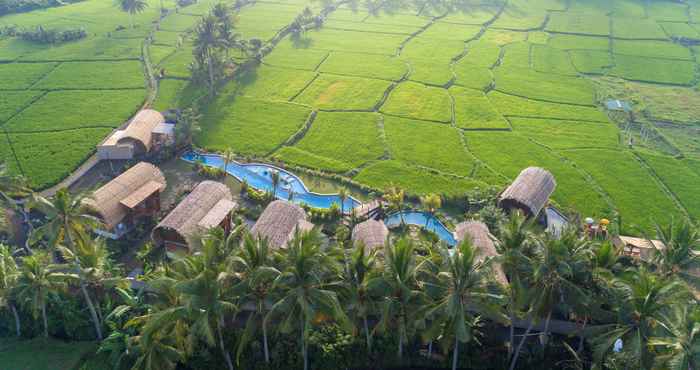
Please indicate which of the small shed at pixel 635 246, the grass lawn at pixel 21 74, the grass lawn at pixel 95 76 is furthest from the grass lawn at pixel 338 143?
the grass lawn at pixel 21 74

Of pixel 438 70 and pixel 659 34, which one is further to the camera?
pixel 659 34

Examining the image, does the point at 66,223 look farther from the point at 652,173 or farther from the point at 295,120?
the point at 652,173

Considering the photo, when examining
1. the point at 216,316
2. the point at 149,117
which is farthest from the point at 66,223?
the point at 149,117

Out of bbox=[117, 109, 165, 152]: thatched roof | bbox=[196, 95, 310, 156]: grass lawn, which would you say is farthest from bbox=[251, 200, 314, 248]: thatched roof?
bbox=[117, 109, 165, 152]: thatched roof

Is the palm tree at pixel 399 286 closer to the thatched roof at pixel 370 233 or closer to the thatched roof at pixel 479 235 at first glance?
the thatched roof at pixel 370 233

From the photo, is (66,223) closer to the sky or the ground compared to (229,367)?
closer to the sky
